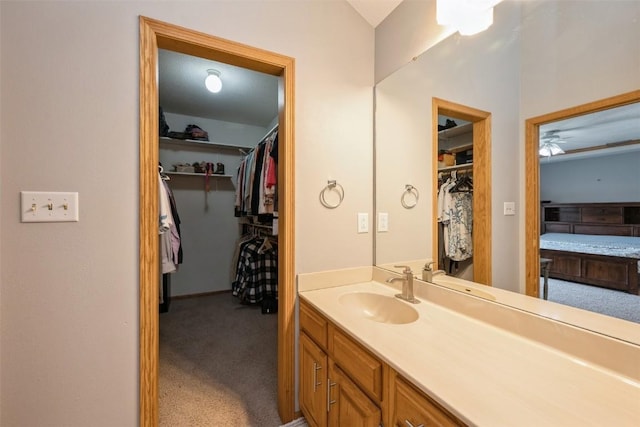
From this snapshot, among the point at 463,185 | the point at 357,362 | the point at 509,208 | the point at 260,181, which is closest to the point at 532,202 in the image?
the point at 509,208

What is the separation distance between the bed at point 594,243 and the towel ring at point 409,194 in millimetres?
647

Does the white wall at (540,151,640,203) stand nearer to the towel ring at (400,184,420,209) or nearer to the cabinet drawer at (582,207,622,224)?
the cabinet drawer at (582,207,622,224)

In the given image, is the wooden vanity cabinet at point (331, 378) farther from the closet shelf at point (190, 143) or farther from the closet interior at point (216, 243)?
the closet shelf at point (190, 143)

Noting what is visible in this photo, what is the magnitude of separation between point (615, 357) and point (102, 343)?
176 cm

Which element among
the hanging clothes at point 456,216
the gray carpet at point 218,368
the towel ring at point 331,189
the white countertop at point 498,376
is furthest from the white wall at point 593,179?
the gray carpet at point 218,368

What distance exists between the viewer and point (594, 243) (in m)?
0.85

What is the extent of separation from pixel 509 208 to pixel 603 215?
28 cm

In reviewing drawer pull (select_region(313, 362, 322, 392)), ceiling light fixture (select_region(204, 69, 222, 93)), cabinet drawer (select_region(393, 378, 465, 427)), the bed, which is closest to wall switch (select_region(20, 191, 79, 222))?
drawer pull (select_region(313, 362, 322, 392))

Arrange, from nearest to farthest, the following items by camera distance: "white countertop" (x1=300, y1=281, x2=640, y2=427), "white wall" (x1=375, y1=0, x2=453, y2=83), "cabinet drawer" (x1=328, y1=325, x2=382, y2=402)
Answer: "white countertop" (x1=300, y1=281, x2=640, y2=427) < "cabinet drawer" (x1=328, y1=325, x2=382, y2=402) < "white wall" (x1=375, y1=0, x2=453, y2=83)

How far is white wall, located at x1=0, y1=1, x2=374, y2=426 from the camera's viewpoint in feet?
3.06

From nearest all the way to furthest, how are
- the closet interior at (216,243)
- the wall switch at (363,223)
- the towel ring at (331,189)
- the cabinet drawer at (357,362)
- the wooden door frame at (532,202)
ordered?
the cabinet drawer at (357,362), the wooden door frame at (532,202), the towel ring at (331,189), the wall switch at (363,223), the closet interior at (216,243)

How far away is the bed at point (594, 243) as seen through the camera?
2.52 feet

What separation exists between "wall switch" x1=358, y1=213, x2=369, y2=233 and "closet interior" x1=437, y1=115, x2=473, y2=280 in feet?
1.38

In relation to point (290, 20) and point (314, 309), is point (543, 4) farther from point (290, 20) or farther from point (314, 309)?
point (314, 309)
